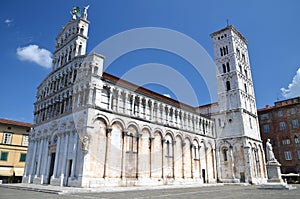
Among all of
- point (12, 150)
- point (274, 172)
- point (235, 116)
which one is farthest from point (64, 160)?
point (235, 116)

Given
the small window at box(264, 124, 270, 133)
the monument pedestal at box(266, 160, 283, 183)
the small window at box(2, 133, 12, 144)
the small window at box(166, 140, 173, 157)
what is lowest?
the monument pedestal at box(266, 160, 283, 183)

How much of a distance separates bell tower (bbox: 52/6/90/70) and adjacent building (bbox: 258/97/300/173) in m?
39.5

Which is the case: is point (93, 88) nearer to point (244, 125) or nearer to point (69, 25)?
point (69, 25)

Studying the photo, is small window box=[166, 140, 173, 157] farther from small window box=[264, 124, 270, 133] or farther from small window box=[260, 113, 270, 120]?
small window box=[260, 113, 270, 120]

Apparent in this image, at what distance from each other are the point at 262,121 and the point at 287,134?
555 centimetres

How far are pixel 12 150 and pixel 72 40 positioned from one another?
20.4 m

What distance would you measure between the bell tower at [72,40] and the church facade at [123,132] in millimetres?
132

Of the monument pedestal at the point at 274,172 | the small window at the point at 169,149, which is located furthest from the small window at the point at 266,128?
the small window at the point at 169,149

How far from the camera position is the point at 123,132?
949 inches

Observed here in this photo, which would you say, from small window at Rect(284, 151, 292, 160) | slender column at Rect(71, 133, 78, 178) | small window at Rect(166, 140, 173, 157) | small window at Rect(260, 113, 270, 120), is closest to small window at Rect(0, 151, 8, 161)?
slender column at Rect(71, 133, 78, 178)

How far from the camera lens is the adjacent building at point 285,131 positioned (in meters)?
41.5

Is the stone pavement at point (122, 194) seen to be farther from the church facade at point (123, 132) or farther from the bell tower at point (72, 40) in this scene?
the bell tower at point (72, 40)

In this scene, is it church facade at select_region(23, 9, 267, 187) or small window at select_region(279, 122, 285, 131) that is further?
small window at select_region(279, 122, 285, 131)

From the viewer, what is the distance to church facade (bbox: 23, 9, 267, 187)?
21.9 metres
